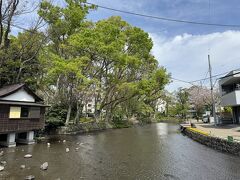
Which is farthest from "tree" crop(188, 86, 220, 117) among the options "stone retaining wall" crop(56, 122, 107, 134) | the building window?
the building window

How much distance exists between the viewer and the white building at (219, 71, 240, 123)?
19.0 metres

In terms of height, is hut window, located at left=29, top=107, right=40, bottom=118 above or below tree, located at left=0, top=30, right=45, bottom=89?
below

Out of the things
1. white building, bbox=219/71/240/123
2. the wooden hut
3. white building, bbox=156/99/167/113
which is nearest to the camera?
the wooden hut

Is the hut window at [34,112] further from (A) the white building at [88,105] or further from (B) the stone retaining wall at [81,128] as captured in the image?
(A) the white building at [88,105]

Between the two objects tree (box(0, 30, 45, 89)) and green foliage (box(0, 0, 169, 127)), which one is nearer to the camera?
tree (box(0, 30, 45, 89))

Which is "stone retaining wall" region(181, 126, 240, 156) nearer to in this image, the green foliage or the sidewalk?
the sidewalk

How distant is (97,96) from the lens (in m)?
31.0

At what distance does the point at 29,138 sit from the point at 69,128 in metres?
8.69

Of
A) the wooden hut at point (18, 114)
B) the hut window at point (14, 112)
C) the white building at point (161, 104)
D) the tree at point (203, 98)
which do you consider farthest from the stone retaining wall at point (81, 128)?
the white building at point (161, 104)

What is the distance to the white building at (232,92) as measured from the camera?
19.0 metres

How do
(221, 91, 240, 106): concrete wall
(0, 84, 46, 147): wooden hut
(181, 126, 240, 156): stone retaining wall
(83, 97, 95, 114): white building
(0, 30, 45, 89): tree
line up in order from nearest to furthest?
(181, 126, 240, 156): stone retaining wall → (0, 84, 46, 147): wooden hut → (221, 91, 240, 106): concrete wall → (0, 30, 45, 89): tree → (83, 97, 95, 114): white building

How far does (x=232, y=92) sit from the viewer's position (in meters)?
19.5

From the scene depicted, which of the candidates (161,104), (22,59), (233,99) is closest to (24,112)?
(22,59)

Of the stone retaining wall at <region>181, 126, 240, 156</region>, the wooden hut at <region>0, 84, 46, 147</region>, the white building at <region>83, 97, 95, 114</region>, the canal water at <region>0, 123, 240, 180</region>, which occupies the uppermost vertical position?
the white building at <region>83, 97, 95, 114</region>
